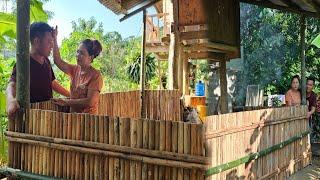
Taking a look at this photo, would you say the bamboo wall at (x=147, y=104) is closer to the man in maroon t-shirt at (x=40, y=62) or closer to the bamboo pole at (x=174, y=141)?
the man in maroon t-shirt at (x=40, y=62)

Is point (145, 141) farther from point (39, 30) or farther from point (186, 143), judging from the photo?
point (39, 30)

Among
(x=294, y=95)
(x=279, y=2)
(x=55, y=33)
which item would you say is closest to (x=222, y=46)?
(x=279, y=2)

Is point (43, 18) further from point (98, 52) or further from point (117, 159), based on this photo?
point (117, 159)

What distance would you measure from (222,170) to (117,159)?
123 cm

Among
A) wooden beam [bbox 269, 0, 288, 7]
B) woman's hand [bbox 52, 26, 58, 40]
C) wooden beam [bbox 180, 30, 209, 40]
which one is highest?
wooden beam [bbox 269, 0, 288, 7]

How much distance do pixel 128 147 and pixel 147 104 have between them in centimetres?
461

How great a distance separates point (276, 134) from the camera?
6832 mm

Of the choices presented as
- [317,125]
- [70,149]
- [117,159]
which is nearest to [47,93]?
[70,149]

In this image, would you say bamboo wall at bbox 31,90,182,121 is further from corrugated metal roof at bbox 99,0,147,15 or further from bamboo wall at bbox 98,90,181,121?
corrugated metal roof at bbox 99,0,147,15

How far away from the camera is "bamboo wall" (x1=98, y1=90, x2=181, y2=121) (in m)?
7.84

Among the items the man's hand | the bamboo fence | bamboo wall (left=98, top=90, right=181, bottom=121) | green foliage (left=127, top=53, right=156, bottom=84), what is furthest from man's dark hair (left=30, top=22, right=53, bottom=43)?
green foliage (left=127, top=53, right=156, bottom=84)

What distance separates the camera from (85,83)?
4.86 m

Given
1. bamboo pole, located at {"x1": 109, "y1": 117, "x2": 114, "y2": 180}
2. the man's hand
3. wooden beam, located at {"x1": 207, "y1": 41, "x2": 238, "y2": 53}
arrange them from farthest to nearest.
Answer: wooden beam, located at {"x1": 207, "y1": 41, "x2": 238, "y2": 53}
the man's hand
bamboo pole, located at {"x1": 109, "y1": 117, "x2": 114, "y2": 180}

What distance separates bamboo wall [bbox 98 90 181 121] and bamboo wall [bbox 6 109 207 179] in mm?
3633
